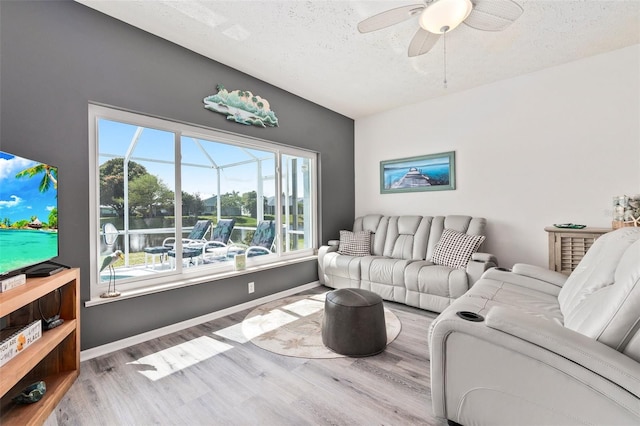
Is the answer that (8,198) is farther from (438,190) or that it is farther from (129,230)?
(438,190)

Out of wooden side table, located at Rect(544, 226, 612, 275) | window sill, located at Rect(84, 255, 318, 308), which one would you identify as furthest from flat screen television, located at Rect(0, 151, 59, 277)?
wooden side table, located at Rect(544, 226, 612, 275)

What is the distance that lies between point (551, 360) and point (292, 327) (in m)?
2.07

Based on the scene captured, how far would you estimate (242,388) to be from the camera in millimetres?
1827

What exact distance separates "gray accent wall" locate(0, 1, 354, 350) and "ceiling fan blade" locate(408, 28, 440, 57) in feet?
6.25

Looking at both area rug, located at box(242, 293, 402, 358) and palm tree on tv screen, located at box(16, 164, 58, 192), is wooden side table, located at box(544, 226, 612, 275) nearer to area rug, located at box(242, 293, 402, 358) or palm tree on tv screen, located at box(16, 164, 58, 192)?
area rug, located at box(242, 293, 402, 358)

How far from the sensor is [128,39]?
95.9 inches

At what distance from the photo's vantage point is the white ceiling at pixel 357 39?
2.25 metres

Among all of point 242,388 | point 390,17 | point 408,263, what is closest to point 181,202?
point 242,388

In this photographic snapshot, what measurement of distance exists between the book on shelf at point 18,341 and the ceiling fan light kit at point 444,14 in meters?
3.07

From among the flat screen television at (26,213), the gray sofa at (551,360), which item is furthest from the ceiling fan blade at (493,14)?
the flat screen television at (26,213)

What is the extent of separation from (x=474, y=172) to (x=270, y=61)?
291 cm

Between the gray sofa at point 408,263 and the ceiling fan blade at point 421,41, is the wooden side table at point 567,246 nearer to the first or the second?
the gray sofa at point 408,263

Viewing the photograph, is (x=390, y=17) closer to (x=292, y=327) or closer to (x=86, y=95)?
(x=86, y=95)

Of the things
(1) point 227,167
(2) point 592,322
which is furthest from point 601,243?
(1) point 227,167
